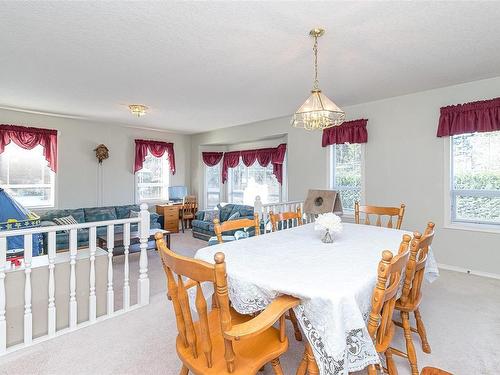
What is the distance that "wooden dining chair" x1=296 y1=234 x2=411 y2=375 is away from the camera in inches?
45.2

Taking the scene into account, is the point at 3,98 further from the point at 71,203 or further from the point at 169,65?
the point at 169,65

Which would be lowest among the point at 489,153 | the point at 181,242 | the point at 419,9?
the point at 181,242

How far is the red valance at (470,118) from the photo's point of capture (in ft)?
10.9

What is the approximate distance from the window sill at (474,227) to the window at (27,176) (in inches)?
268

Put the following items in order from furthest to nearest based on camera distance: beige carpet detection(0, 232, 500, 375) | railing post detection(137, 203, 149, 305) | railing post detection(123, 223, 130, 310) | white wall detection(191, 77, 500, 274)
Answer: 1. white wall detection(191, 77, 500, 274)
2. railing post detection(137, 203, 149, 305)
3. railing post detection(123, 223, 130, 310)
4. beige carpet detection(0, 232, 500, 375)

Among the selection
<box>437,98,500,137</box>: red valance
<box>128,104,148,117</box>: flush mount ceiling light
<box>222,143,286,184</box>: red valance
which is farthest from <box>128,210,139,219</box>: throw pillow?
<box>437,98,500,137</box>: red valance

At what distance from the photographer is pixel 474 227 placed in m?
3.60

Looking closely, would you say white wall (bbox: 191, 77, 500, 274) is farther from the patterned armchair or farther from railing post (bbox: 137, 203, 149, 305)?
railing post (bbox: 137, 203, 149, 305)

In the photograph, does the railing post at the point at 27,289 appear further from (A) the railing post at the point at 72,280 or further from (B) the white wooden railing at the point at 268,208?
(B) the white wooden railing at the point at 268,208

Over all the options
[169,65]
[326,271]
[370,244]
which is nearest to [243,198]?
[169,65]

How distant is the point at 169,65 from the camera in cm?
300

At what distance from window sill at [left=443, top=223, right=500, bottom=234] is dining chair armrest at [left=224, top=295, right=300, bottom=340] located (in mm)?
3498

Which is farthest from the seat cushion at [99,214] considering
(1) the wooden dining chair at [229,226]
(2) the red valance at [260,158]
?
(1) the wooden dining chair at [229,226]

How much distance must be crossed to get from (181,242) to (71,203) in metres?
2.36
